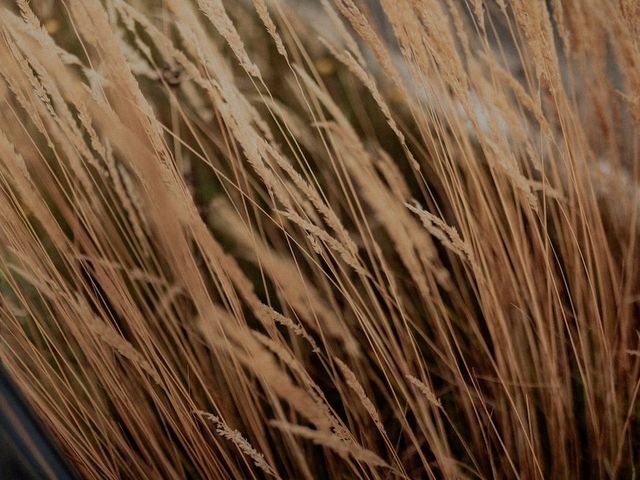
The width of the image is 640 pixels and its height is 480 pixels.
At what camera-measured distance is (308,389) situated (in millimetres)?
916

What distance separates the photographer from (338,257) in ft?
3.18

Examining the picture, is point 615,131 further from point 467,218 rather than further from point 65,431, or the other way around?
point 65,431

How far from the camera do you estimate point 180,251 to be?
2.98 ft

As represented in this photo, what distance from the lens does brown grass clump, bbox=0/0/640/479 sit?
937 mm

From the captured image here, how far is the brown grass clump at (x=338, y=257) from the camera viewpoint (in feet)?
3.07

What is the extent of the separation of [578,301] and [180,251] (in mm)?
731

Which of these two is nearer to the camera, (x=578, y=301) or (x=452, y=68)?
(x=452, y=68)

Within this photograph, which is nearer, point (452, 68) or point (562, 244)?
point (452, 68)

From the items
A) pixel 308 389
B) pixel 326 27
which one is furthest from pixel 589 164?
pixel 308 389

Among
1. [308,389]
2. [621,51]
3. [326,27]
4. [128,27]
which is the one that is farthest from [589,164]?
[128,27]

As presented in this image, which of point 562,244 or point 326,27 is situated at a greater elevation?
point 326,27

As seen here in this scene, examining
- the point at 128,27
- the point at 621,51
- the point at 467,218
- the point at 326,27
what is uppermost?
the point at 128,27

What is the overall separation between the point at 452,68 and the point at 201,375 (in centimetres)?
70

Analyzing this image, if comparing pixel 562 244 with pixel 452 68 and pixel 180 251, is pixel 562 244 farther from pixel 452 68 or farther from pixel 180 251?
pixel 180 251
